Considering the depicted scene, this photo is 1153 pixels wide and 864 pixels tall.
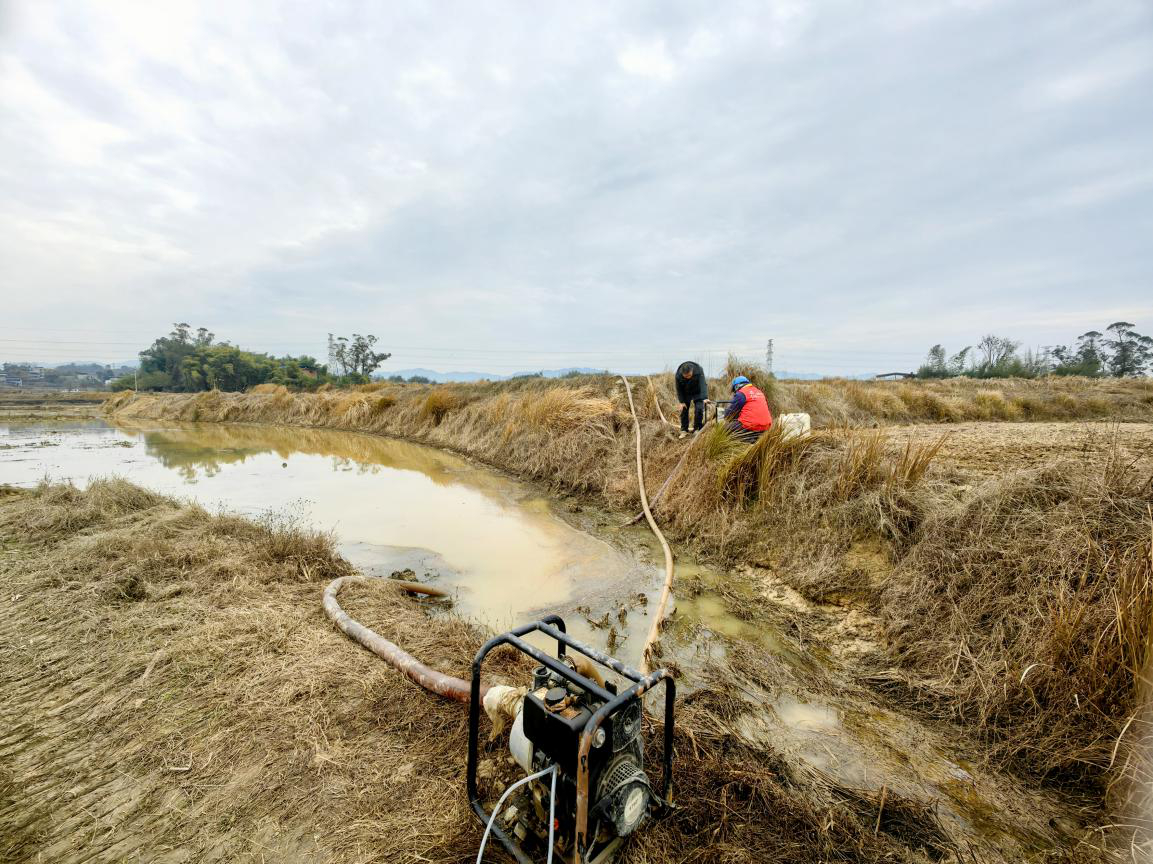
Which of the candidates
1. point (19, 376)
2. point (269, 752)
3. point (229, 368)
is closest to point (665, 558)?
point (269, 752)

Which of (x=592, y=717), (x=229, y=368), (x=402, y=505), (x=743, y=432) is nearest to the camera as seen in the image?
(x=592, y=717)

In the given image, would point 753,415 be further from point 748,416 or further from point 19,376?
point 19,376

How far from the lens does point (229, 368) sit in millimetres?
33781

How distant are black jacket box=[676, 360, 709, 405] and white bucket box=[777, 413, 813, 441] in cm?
231

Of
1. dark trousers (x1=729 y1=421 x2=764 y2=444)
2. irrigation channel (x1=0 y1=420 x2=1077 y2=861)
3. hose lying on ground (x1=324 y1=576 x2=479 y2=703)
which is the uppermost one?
dark trousers (x1=729 y1=421 x2=764 y2=444)

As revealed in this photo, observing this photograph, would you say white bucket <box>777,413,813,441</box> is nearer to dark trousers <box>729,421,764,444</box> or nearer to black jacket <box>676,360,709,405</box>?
dark trousers <box>729,421,764,444</box>

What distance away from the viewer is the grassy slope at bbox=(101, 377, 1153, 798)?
2352 mm

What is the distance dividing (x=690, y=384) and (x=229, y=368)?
124 ft

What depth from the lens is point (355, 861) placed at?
1735 millimetres

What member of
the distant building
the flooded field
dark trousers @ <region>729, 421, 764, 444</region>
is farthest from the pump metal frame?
the distant building

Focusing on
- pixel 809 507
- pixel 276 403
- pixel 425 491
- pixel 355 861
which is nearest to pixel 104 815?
pixel 355 861

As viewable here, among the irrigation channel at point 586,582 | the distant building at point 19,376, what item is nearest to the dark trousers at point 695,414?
the irrigation channel at point 586,582

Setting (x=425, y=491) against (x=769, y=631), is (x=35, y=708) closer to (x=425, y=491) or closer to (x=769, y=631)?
(x=769, y=631)

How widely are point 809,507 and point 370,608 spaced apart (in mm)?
4251
